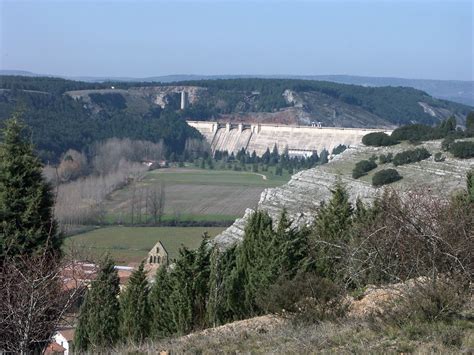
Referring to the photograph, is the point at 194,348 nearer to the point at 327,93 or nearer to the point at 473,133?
the point at 473,133

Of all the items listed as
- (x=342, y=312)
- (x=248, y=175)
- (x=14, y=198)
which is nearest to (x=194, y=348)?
(x=342, y=312)

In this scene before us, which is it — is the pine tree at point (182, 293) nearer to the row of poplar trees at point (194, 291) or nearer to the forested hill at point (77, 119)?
the row of poplar trees at point (194, 291)

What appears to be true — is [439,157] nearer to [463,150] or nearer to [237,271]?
[463,150]

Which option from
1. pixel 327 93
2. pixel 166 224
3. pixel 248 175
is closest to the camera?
pixel 166 224

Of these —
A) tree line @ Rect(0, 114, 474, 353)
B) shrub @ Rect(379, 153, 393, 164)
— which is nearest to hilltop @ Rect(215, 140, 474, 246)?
shrub @ Rect(379, 153, 393, 164)

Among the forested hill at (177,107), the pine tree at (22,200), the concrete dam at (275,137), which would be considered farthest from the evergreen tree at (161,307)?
the concrete dam at (275,137)

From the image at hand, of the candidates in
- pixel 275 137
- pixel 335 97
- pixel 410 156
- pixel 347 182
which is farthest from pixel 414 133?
pixel 335 97

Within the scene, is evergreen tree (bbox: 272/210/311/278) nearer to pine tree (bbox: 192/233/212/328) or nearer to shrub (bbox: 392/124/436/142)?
pine tree (bbox: 192/233/212/328)
